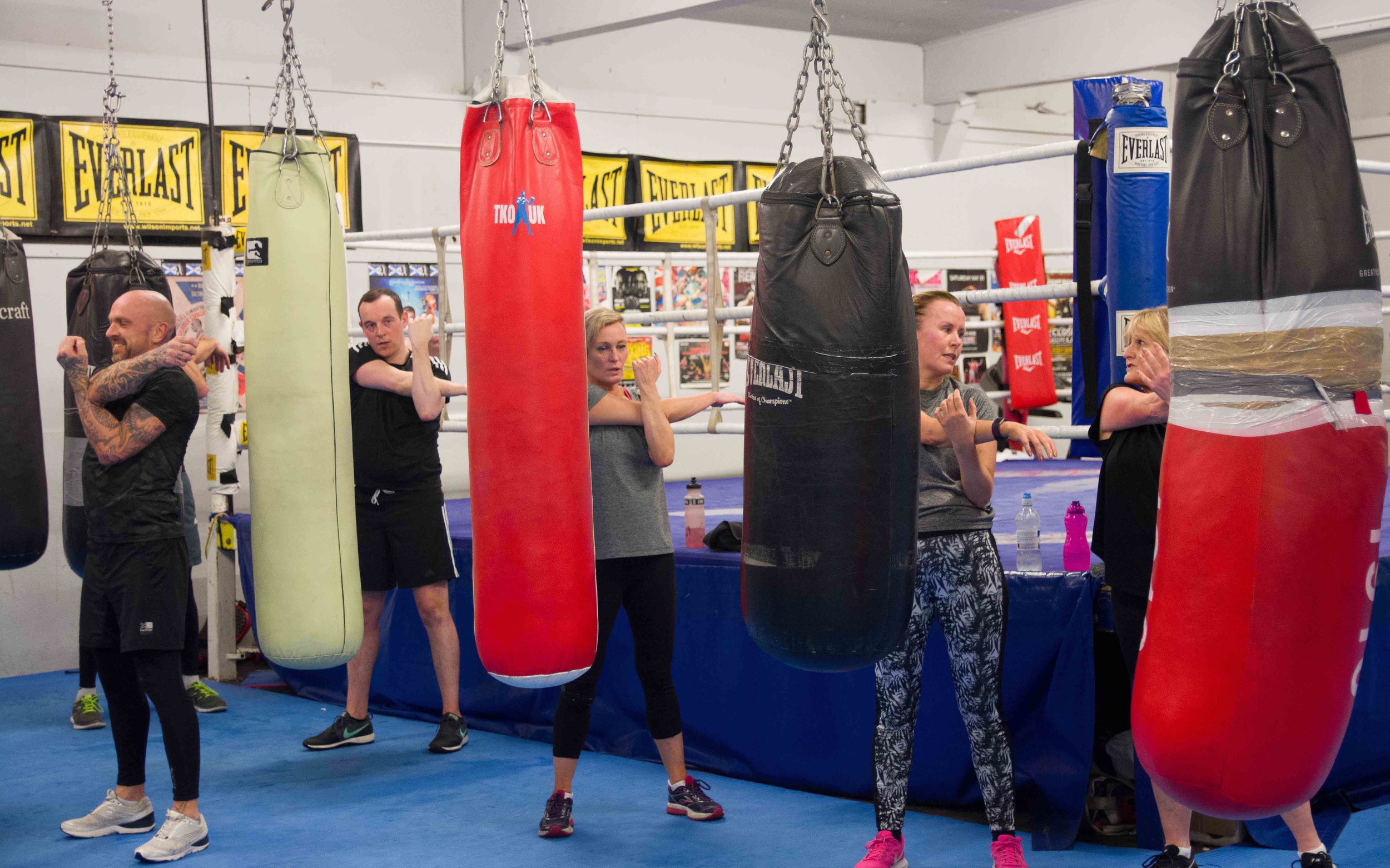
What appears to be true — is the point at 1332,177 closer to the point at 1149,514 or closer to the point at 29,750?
the point at 1149,514

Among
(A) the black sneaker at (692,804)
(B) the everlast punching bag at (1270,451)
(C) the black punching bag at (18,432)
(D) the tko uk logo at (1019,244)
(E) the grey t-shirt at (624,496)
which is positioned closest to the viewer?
(B) the everlast punching bag at (1270,451)

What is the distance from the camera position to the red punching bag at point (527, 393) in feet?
8.55

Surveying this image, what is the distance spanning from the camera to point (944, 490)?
2965 mm

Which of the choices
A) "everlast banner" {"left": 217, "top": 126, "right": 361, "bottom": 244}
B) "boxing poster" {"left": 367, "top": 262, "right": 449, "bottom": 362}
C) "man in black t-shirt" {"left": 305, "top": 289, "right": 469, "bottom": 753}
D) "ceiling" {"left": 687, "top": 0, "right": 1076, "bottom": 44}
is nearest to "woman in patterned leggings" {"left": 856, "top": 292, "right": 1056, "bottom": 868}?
"man in black t-shirt" {"left": 305, "top": 289, "right": 469, "bottom": 753}

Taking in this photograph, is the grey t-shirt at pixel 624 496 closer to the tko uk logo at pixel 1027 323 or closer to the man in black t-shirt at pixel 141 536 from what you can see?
the man in black t-shirt at pixel 141 536

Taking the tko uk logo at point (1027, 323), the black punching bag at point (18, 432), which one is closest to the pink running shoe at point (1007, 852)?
the black punching bag at point (18, 432)

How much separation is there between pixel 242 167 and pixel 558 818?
4.20m

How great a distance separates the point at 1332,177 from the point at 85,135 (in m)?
5.74

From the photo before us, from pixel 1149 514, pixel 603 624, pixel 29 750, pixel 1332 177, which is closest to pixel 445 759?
pixel 603 624

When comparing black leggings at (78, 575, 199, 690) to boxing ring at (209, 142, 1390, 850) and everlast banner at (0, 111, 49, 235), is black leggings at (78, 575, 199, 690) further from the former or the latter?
everlast banner at (0, 111, 49, 235)

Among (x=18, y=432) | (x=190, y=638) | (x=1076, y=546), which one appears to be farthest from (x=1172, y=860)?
(x=18, y=432)

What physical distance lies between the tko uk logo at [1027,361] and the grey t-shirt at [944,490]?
15.7 ft

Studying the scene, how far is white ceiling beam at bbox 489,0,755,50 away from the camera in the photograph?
652 cm

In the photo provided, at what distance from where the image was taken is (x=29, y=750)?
452cm
